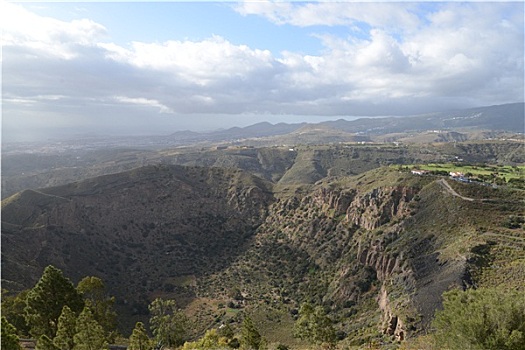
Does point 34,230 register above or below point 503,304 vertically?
below

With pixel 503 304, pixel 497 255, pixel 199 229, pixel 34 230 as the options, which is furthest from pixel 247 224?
pixel 503 304

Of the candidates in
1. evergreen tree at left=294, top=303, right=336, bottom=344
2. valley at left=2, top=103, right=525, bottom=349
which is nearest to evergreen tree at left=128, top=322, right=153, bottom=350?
evergreen tree at left=294, top=303, right=336, bottom=344

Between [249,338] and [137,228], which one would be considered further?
[137,228]

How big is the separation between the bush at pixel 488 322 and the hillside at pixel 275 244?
66.2ft

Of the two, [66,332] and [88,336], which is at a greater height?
[88,336]

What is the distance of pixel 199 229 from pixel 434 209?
6105 centimetres

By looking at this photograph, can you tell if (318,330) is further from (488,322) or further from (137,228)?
(137,228)

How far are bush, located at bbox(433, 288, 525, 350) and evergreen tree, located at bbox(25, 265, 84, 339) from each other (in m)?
33.1

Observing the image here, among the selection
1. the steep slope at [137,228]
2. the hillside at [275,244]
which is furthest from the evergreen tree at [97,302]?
the steep slope at [137,228]

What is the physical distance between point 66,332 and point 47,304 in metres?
7.17

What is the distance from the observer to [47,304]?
33469 millimetres

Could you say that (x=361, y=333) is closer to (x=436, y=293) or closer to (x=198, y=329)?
(x=436, y=293)

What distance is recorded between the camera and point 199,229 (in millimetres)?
99000

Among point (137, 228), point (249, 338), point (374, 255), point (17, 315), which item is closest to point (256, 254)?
point (374, 255)
